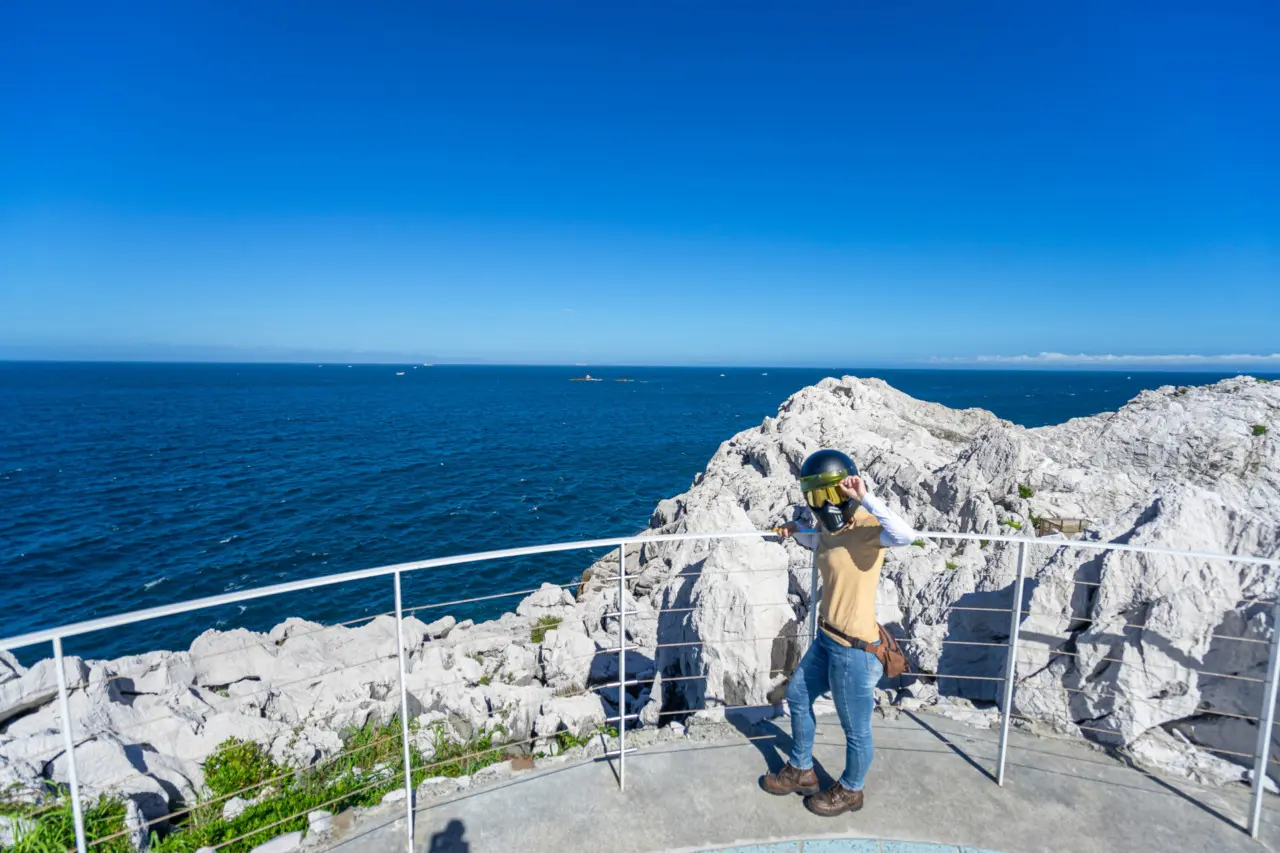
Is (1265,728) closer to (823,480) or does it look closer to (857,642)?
(857,642)

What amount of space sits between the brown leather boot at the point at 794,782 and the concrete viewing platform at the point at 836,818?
3.4 inches

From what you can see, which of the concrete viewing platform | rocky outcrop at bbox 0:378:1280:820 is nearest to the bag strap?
the concrete viewing platform

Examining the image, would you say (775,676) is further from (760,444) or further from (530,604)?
(760,444)

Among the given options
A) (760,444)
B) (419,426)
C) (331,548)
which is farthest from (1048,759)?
(419,426)

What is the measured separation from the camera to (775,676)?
28.7ft

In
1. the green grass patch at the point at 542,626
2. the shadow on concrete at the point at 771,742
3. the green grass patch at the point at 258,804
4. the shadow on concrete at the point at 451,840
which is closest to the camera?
the shadow on concrete at the point at 451,840

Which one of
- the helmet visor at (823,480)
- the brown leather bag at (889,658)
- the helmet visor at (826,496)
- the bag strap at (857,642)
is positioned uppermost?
the helmet visor at (823,480)

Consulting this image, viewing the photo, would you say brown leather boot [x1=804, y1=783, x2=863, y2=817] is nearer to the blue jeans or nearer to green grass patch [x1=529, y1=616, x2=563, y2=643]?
the blue jeans

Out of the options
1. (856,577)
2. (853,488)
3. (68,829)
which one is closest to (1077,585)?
(856,577)

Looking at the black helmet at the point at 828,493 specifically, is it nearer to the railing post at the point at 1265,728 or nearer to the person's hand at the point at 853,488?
the person's hand at the point at 853,488

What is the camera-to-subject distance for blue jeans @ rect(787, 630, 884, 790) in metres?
3.91

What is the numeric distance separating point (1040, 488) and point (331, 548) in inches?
976

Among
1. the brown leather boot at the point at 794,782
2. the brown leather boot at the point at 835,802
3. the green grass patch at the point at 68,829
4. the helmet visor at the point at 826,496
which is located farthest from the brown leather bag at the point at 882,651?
the green grass patch at the point at 68,829

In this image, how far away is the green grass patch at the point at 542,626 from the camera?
15781mm
